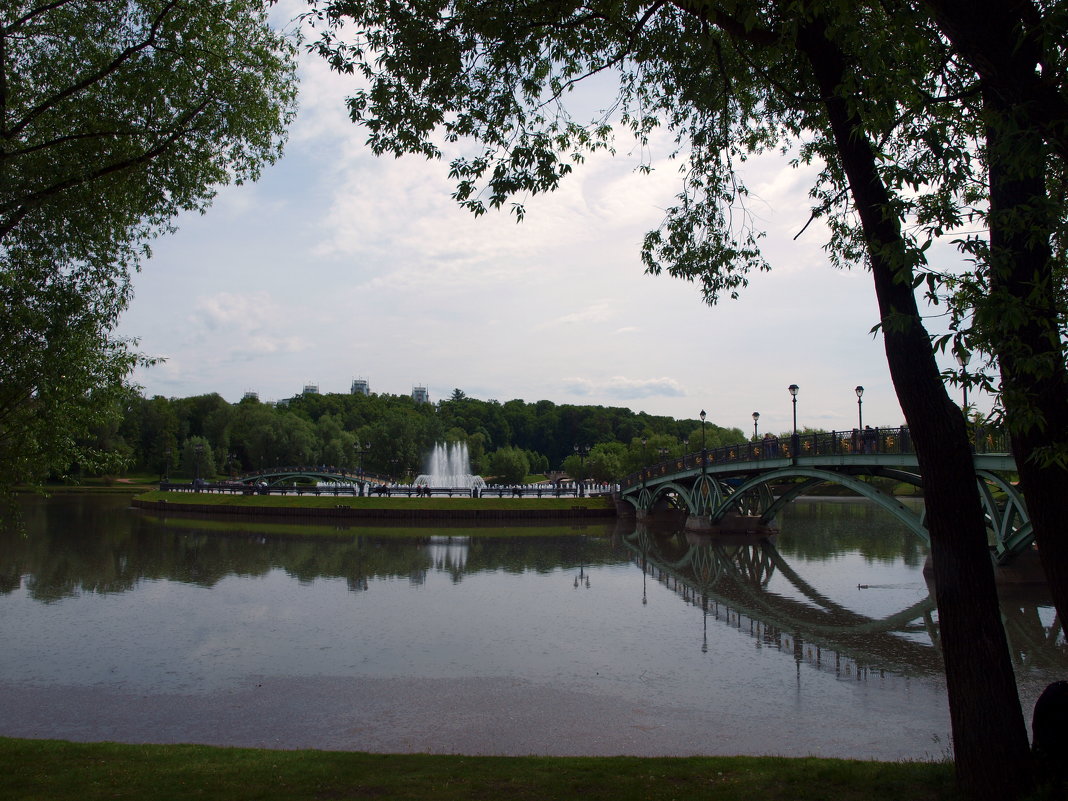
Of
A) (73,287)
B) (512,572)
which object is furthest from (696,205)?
(512,572)

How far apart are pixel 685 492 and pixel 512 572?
19.2 metres

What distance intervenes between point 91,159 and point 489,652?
Result: 11485mm

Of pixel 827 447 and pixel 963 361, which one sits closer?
pixel 963 361

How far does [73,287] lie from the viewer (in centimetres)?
1092

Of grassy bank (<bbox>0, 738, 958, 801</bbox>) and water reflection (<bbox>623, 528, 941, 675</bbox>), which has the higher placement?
grassy bank (<bbox>0, 738, 958, 801</bbox>)

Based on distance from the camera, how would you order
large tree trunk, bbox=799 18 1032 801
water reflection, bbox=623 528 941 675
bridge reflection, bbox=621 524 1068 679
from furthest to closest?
water reflection, bbox=623 528 941 675, bridge reflection, bbox=621 524 1068 679, large tree trunk, bbox=799 18 1032 801

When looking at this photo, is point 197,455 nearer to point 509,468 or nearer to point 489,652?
point 509,468

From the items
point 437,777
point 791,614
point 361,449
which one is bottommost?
point 791,614

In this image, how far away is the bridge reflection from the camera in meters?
15.3

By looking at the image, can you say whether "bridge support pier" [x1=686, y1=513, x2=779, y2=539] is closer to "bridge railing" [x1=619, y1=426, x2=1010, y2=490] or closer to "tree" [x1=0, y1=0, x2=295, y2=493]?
"bridge railing" [x1=619, y1=426, x2=1010, y2=490]

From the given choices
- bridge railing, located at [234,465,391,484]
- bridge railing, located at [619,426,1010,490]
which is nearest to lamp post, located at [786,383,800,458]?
bridge railing, located at [619,426,1010,490]

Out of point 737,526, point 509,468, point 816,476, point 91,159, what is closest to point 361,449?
point 509,468

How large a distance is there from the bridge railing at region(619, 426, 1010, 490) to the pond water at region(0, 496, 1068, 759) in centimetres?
440

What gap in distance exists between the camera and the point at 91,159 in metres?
10.2
